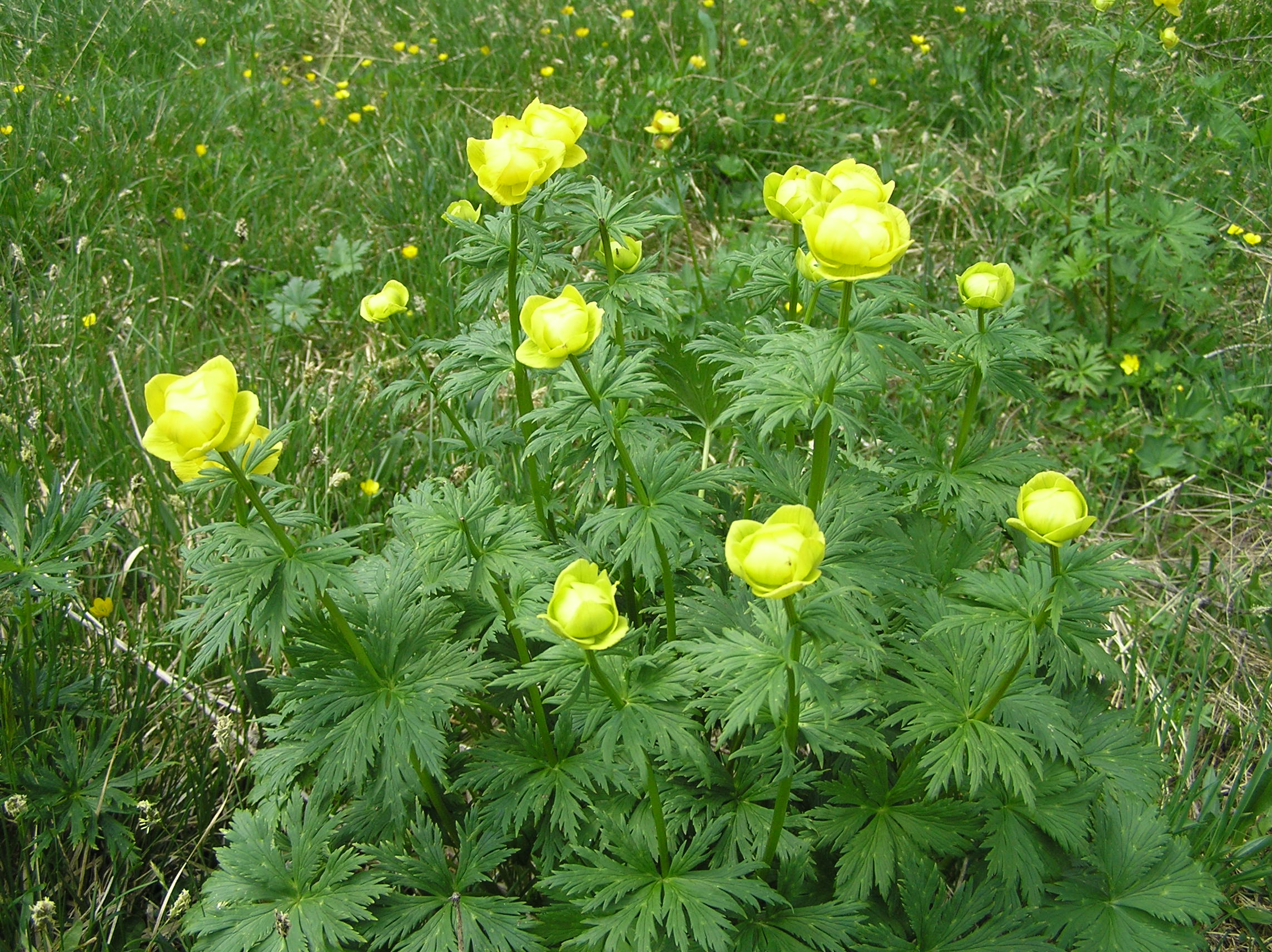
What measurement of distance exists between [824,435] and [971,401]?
0.37 metres

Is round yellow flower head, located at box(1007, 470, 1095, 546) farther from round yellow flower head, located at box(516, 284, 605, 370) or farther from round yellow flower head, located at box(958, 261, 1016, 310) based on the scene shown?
round yellow flower head, located at box(516, 284, 605, 370)

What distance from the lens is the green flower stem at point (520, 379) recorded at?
1411 millimetres

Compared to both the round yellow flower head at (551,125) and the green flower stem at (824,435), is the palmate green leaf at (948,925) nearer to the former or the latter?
the green flower stem at (824,435)

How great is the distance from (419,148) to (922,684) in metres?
2.60

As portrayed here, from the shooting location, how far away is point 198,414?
1.08 metres

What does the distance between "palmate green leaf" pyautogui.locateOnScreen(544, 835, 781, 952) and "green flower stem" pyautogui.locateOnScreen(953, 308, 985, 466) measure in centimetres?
74

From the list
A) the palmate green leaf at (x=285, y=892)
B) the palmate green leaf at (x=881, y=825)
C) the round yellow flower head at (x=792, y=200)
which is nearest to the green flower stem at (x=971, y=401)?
the round yellow flower head at (x=792, y=200)

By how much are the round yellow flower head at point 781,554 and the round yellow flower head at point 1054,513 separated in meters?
0.26

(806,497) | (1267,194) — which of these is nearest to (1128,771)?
(806,497)

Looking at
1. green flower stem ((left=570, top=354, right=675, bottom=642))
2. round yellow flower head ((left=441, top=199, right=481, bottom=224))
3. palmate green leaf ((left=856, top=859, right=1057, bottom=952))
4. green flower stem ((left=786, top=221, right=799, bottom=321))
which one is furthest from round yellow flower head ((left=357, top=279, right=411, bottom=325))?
palmate green leaf ((left=856, top=859, right=1057, bottom=952))

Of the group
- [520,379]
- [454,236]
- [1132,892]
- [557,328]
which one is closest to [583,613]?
[557,328]

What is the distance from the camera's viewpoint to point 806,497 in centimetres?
142

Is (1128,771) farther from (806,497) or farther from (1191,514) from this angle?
(1191,514)

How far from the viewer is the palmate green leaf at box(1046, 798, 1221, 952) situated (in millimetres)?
1348
